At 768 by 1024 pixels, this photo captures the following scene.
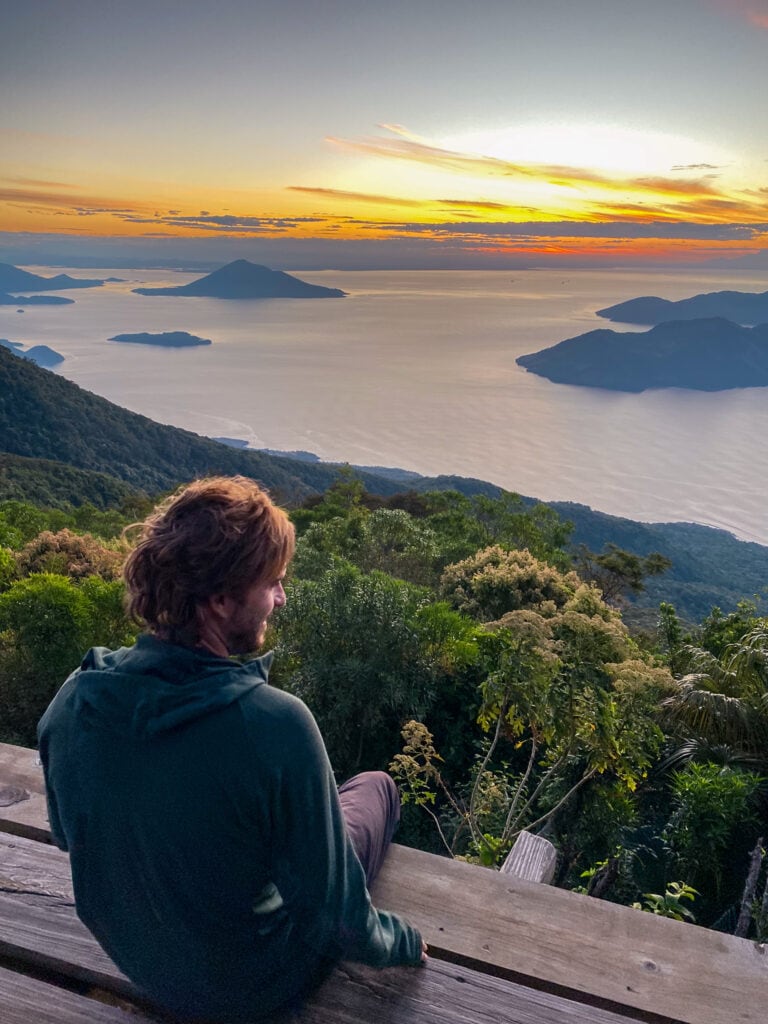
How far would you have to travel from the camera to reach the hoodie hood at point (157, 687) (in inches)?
44.8

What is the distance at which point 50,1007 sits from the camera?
139 cm

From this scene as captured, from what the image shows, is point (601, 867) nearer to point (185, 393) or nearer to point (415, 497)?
point (415, 497)

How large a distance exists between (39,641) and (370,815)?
6.48 metres

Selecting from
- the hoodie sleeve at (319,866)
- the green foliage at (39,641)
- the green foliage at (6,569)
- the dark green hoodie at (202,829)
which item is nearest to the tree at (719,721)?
the hoodie sleeve at (319,866)

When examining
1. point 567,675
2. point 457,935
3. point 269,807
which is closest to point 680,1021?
point 457,935

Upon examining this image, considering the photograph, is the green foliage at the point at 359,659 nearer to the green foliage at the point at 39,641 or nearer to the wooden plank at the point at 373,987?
the green foliage at the point at 39,641

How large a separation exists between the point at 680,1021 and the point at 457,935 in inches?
18.0

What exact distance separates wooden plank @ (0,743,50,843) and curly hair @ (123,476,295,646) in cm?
98

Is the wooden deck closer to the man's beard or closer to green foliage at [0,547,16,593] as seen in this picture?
the man's beard

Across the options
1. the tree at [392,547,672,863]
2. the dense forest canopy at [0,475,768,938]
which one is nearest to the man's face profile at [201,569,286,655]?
the dense forest canopy at [0,475,768,938]

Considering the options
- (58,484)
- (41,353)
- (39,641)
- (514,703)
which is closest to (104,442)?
(58,484)

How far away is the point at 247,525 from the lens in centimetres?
124

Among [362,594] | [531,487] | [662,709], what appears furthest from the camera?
[531,487]

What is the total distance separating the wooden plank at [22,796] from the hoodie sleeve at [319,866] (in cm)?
92
